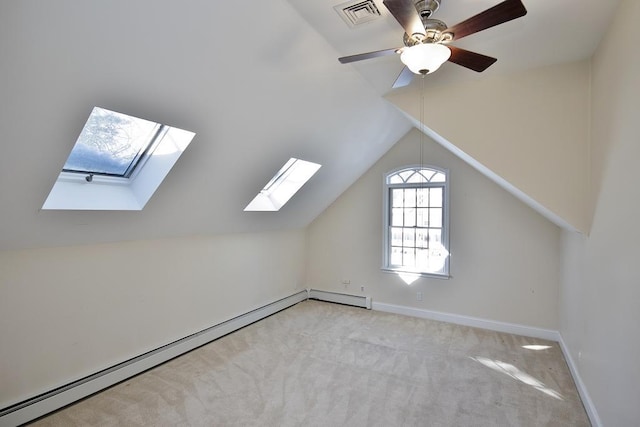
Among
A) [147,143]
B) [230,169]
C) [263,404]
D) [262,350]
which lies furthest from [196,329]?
[147,143]

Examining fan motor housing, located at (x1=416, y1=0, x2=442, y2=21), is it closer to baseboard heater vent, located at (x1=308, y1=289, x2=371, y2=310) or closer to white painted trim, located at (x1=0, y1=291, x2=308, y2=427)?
white painted trim, located at (x1=0, y1=291, x2=308, y2=427)

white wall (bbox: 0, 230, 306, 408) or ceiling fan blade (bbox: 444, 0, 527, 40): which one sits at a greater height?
ceiling fan blade (bbox: 444, 0, 527, 40)

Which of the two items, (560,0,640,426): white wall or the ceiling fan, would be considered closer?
the ceiling fan

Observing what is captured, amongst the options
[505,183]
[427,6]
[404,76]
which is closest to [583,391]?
[505,183]

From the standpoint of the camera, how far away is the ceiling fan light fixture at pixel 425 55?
1727 mm

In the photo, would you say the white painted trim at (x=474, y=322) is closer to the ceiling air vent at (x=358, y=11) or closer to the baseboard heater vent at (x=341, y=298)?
the baseboard heater vent at (x=341, y=298)

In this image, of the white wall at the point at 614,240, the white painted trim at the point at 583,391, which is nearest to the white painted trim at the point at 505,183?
the white wall at the point at 614,240

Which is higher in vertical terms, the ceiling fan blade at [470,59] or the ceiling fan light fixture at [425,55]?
the ceiling fan blade at [470,59]

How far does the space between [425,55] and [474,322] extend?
355 centimetres

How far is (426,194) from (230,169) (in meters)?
2.78

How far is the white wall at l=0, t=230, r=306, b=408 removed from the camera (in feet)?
7.50

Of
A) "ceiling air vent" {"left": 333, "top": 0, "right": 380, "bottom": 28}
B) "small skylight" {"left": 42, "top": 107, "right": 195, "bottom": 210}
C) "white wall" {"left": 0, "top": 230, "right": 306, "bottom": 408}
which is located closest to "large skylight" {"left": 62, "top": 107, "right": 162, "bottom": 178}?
"small skylight" {"left": 42, "top": 107, "right": 195, "bottom": 210}

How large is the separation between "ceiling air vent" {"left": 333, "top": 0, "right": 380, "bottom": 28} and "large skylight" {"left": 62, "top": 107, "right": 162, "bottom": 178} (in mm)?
1467

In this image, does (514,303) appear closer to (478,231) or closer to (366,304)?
(478,231)
